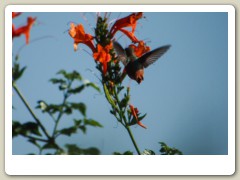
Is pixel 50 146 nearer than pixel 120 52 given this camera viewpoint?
Yes

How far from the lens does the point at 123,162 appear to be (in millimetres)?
1536

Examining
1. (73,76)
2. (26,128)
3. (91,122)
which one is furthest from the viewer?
(73,76)

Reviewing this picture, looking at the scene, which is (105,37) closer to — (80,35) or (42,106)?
(80,35)

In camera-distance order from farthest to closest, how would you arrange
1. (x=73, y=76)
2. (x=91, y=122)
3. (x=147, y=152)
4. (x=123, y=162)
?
(x=123, y=162)
(x=147, y=152)
(x=73, y=76)
(x=91, y=122)

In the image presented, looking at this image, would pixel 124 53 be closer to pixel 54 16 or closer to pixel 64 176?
pixel 54 16

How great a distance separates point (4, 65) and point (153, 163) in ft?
2.61

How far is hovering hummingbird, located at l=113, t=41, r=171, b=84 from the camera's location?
114cm

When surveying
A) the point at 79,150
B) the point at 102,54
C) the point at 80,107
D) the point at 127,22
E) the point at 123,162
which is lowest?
the point at 123,162

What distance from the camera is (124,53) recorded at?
1.15m

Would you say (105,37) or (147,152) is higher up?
(105,37)

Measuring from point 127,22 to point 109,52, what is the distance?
0.25m

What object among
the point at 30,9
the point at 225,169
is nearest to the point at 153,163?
the point at 225,169

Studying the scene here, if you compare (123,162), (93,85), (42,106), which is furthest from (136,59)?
(123,162)

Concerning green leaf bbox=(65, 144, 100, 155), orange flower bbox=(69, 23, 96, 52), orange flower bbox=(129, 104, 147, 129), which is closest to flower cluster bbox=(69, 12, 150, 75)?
orange flower bbox=(69, 23, 96, 52)
